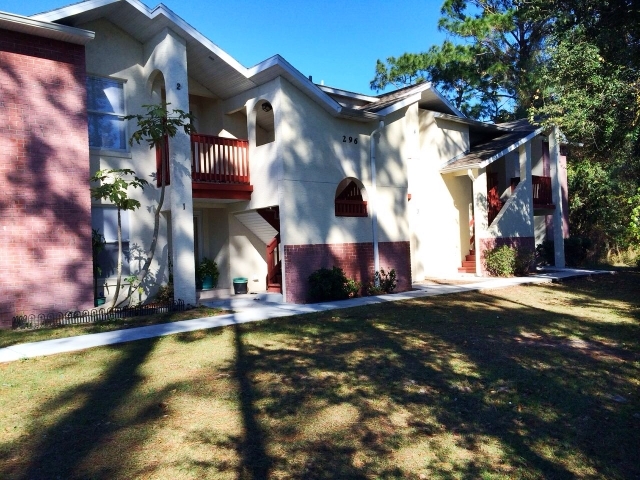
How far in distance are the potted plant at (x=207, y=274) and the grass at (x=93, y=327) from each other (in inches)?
121

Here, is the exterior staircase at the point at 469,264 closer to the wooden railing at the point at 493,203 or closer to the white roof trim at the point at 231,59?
the wooden railing at the point at 493,203

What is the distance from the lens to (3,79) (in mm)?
10234

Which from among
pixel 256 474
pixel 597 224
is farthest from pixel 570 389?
pixel 597 224

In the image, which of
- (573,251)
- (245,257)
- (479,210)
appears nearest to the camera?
(245,257)

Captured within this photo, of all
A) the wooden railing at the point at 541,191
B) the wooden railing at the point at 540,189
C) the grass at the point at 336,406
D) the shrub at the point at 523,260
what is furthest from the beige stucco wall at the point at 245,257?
the wooden railing at the point at 541,191

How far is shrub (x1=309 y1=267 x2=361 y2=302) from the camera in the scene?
42.5 ft

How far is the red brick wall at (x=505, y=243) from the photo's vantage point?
1820 centimetres

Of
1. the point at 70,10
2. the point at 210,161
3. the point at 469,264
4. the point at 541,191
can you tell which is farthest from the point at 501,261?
the point at 70,10

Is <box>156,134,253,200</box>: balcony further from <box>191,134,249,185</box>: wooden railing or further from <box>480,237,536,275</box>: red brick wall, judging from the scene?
<box>480,237,536,275</box>: red brick wall

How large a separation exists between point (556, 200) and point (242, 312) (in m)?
15.6

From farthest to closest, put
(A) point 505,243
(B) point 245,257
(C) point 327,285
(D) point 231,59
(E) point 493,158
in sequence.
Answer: (A) point 505,243, (E) point 493,158, (B) point 245,257, (C) point 327,285, (D) point 231,59

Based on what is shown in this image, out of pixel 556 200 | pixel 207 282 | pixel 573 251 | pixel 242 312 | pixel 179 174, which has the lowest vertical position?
pixel 242 312

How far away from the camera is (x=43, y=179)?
1062 centimetres

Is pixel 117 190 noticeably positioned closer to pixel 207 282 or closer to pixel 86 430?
pixel 207 282
